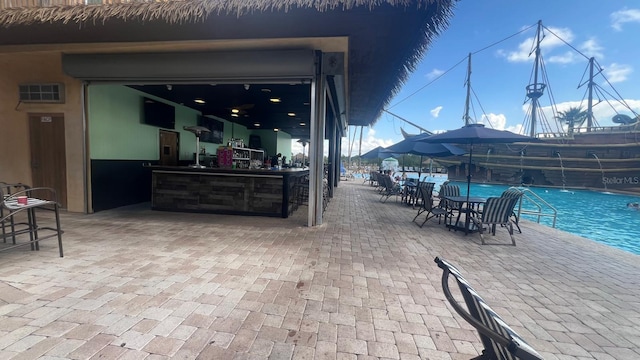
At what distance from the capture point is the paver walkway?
69.0 inches

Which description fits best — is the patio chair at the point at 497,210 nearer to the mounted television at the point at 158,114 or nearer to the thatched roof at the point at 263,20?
the thatched roof at the point at 263,20

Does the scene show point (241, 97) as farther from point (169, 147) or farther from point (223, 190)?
point (169, 147)

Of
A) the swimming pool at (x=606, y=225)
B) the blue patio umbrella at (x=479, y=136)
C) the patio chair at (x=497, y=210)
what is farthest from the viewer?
the swimming pool at (x=606, y=225)

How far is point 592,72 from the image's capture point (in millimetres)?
26172

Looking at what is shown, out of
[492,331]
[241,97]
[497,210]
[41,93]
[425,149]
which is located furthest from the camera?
[425,149]

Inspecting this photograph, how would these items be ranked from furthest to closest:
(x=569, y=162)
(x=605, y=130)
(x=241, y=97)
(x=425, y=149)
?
(x=569, y=162) → (x=605, y=130) → (x=425, y=149) → (x=241, y=97)

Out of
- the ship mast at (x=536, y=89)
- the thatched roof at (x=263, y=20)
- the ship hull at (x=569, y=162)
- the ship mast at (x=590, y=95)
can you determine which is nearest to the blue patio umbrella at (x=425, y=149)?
the thatched roof at (x=263, y=20)

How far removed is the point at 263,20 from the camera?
380 cm

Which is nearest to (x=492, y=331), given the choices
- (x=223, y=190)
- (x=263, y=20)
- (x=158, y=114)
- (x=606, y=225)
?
(x=263, y=20)

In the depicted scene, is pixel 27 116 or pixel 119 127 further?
pixel 119 127

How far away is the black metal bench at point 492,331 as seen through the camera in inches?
31.3

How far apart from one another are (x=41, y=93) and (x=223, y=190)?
402 cm

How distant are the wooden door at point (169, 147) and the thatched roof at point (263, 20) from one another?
3104 mm

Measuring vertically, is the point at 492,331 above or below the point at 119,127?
below
